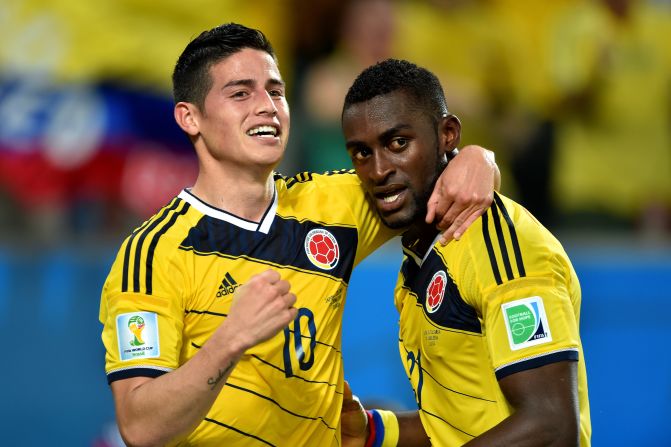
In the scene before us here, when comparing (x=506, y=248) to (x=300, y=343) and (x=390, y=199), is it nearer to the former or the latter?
(x=390, y=199)

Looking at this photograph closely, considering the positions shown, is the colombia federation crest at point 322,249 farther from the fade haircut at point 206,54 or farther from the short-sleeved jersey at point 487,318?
the fade haircut at point 206,54

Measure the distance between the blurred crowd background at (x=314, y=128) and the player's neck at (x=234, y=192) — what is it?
266 cm

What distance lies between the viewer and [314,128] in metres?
7.00

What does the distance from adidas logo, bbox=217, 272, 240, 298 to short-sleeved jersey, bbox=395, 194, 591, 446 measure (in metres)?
0.61

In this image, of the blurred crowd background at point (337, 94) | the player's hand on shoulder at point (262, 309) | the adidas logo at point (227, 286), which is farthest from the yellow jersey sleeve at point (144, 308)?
the blurred crowd background at point (337, 94)

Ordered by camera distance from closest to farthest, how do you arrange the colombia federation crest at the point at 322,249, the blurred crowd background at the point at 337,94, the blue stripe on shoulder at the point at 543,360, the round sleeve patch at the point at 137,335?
the blue stripe on shoulder at the point at 543,360 < the round sleeve patch at the point at 137,335 < the colombia federation crest at the point at 322,249 < the blurred crowd background at the point at 337,94

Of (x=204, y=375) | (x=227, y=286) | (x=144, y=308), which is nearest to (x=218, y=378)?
(x=204, y=375)

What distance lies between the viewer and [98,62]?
6.89 metres

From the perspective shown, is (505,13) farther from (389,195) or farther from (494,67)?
(389,195)

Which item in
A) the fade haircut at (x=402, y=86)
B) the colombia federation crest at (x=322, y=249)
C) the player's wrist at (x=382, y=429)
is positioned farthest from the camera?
the player's wrist at (x=382, y=429)

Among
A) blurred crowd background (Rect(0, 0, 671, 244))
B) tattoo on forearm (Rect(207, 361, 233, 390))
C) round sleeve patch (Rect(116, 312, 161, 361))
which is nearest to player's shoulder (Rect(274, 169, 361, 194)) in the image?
round sleeve patch (Rect(116, 312, 161, 361))

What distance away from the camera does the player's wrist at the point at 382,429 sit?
3.95 meters

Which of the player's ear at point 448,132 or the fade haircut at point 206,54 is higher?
the fade haircut at point 206,54

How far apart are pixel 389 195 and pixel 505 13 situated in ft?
16.7
